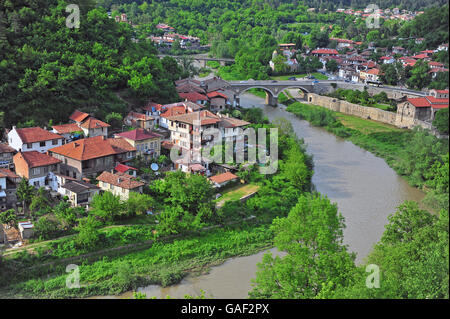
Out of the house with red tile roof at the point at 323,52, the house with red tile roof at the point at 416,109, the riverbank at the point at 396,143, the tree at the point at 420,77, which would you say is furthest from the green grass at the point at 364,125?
the house with red tile roof at the point at 323,52

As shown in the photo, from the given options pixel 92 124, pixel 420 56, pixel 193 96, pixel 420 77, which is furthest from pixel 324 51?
pixel 92 124

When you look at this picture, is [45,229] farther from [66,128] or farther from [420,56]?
[420,56]

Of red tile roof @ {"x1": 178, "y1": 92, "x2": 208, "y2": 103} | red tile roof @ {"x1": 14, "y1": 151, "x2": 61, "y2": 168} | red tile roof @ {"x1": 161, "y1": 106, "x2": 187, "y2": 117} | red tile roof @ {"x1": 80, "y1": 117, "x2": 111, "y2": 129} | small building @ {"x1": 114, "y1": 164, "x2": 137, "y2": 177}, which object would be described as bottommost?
small building @ {"x1": 114, "y1": 164, "x2": 137, "y2": 177}

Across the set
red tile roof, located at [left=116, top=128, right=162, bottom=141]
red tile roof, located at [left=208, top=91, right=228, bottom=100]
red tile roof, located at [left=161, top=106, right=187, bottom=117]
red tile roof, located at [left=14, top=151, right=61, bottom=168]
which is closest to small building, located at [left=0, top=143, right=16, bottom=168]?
red tile roof, located at [left=14, top=151, right=61, bottom=168]

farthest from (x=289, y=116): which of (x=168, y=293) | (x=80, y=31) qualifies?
(x=168, y=293)

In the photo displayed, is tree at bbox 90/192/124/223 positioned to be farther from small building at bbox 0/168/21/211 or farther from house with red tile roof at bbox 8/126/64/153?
house with red tile roof at bbox 8/126/64/153

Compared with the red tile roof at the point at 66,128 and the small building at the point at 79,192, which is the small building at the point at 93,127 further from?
the small building at the point at 79,192
